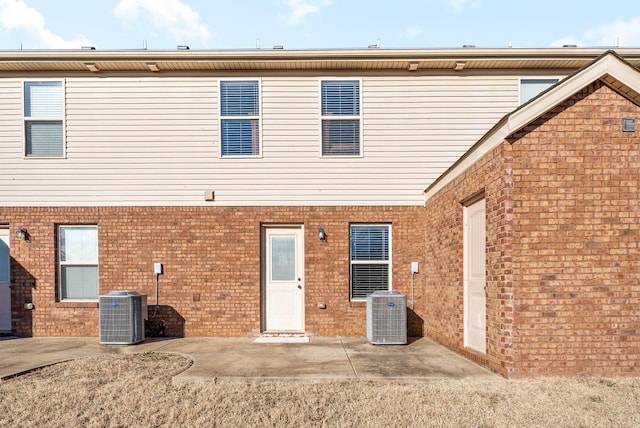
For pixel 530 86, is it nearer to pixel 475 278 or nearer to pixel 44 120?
pixel 475 278

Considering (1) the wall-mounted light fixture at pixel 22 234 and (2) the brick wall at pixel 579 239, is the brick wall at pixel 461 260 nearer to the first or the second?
(2) the brick wall at pixel 579 239

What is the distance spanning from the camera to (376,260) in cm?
859

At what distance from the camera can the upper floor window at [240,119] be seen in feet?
28.5

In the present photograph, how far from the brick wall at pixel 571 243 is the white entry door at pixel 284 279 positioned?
167 inches

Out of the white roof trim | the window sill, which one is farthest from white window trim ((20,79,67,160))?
the white roof trim

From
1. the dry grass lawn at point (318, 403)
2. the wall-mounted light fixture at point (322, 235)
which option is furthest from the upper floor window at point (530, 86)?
the dry grass lawn at point (318, 403)

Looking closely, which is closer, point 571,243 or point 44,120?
point 571,243

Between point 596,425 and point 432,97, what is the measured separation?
6509 millimetres

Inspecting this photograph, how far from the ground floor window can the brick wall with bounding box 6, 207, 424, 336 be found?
168 mm

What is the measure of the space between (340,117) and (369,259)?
296 centimetres

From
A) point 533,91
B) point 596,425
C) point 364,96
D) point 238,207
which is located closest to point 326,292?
point 238,207

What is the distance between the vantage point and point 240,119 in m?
8.68

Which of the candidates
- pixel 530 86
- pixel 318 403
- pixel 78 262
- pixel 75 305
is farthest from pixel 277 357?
pixel 530 86

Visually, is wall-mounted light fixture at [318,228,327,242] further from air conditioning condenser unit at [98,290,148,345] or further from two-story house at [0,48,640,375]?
air conditioning condenser unit at [98,290,148,345]
